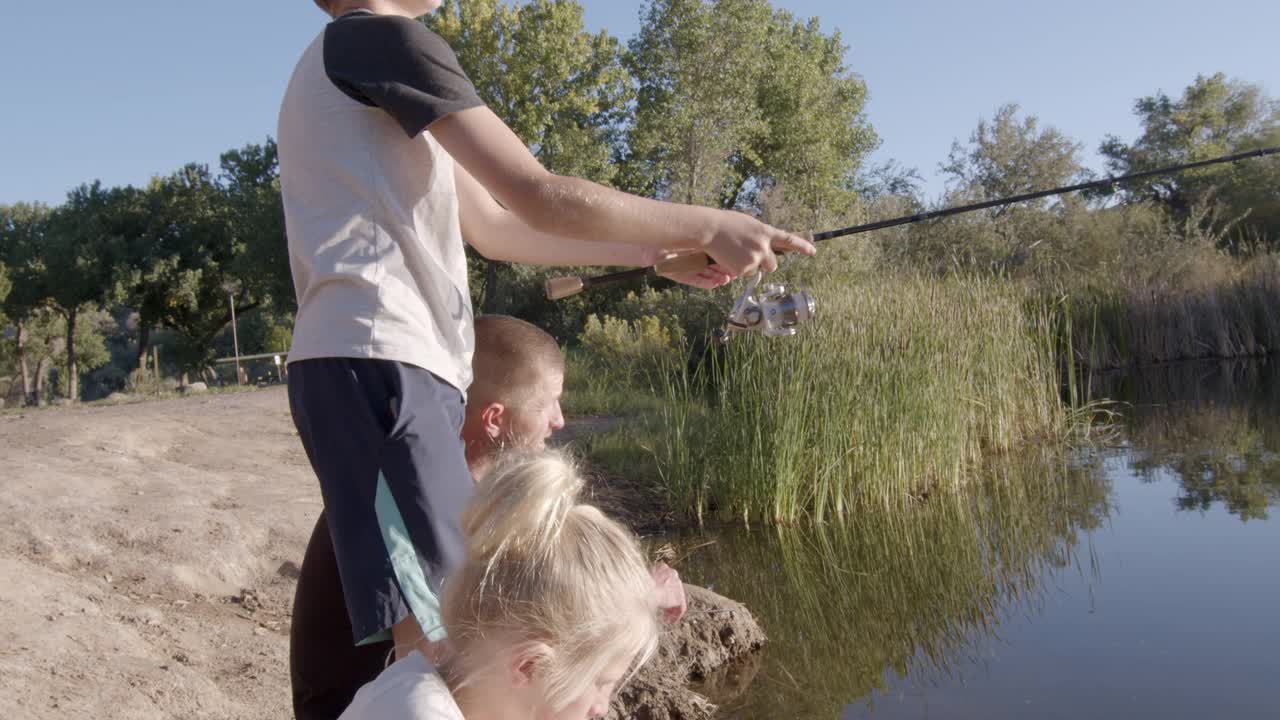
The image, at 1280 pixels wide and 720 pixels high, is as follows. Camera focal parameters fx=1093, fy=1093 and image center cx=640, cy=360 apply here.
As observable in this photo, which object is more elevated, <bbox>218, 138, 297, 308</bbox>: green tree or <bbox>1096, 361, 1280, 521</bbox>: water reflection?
<bbox>218, 138, 297, 308</bbox>: green tree

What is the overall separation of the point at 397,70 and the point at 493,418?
86 cm

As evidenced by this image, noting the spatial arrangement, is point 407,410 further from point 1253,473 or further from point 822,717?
point 1253,473

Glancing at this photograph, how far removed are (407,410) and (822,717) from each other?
288 centimetres

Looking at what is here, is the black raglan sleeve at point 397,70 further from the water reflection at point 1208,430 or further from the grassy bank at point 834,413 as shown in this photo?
the water reflection at point 1208,430

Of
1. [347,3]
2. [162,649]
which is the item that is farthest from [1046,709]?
[347,3]

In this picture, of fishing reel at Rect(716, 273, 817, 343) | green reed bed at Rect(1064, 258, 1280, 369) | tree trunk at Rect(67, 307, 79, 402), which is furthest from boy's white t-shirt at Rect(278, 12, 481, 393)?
tree trunk at Rect(67, 307, 79, 402)

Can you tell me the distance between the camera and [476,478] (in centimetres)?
214

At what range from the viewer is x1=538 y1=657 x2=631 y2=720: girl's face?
141 cm

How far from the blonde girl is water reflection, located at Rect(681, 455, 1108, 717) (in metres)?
2.72

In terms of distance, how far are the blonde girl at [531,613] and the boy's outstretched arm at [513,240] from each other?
0.77 metres

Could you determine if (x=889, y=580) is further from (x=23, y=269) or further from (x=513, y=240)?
(x=23, y=269)

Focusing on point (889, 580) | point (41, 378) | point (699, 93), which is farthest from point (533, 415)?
point (41, 378)

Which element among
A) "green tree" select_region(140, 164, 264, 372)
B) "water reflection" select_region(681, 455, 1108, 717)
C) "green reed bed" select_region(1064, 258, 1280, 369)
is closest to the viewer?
"water reflection" select_region(681, 455, 1108, 717)

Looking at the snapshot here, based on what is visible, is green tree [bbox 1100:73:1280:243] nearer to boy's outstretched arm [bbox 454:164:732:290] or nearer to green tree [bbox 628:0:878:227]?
green tree [bbox 628:0:878:227]
